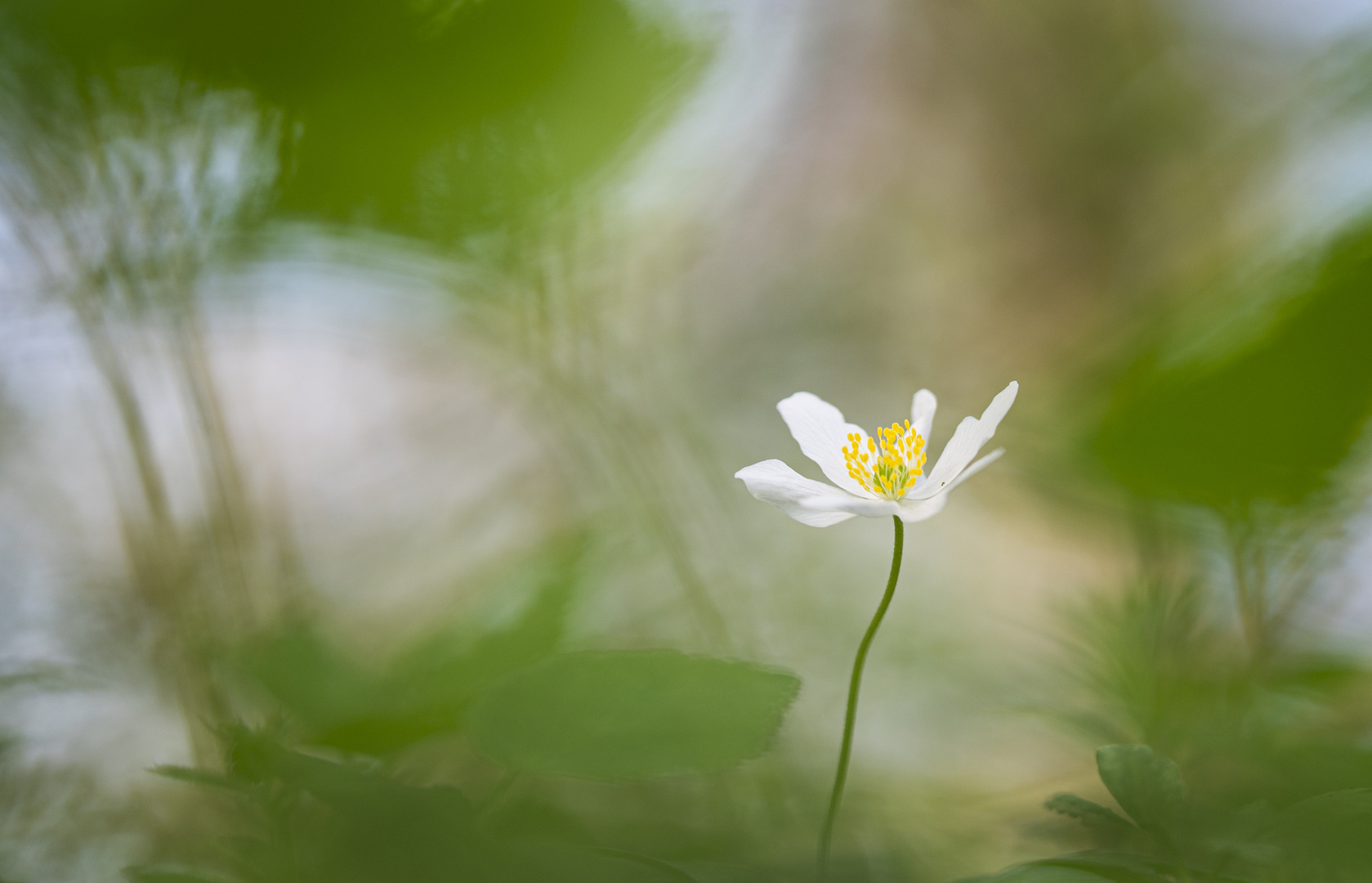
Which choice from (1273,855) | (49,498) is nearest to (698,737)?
(1273,855)

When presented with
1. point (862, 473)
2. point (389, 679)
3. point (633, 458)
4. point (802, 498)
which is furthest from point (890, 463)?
point (633, 458)

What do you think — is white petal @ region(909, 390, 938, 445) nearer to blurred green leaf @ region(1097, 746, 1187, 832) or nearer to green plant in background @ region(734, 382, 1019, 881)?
green plant in background @ region(734, 382, 1019, 881)

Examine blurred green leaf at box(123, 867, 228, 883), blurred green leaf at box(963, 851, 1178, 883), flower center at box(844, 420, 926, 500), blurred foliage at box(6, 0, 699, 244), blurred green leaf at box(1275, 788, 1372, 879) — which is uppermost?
blurred foliage at box(6, 0, 699, 244)

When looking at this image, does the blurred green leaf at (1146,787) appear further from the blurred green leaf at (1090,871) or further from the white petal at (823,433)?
the white petal at (823,433)

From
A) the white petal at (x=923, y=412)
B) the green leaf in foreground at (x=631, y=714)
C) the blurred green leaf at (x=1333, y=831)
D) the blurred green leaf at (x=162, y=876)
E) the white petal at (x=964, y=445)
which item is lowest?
the blurred green leaf at (x=162, y=876)

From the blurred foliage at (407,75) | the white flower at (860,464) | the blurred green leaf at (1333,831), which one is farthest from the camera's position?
the blurred foliage at (407,75)

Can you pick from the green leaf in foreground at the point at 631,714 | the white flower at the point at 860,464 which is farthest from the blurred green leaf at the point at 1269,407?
the green leaf in foreground at the point at 631,714

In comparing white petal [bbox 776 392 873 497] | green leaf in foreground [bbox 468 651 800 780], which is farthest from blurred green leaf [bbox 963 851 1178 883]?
white petal [bbox 776 392 873 497]

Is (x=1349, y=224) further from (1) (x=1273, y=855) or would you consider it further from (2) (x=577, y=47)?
(2) (x=577, y=47)

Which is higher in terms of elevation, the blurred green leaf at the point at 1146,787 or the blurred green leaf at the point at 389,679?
the blurred green leaf at the point at 389,679
